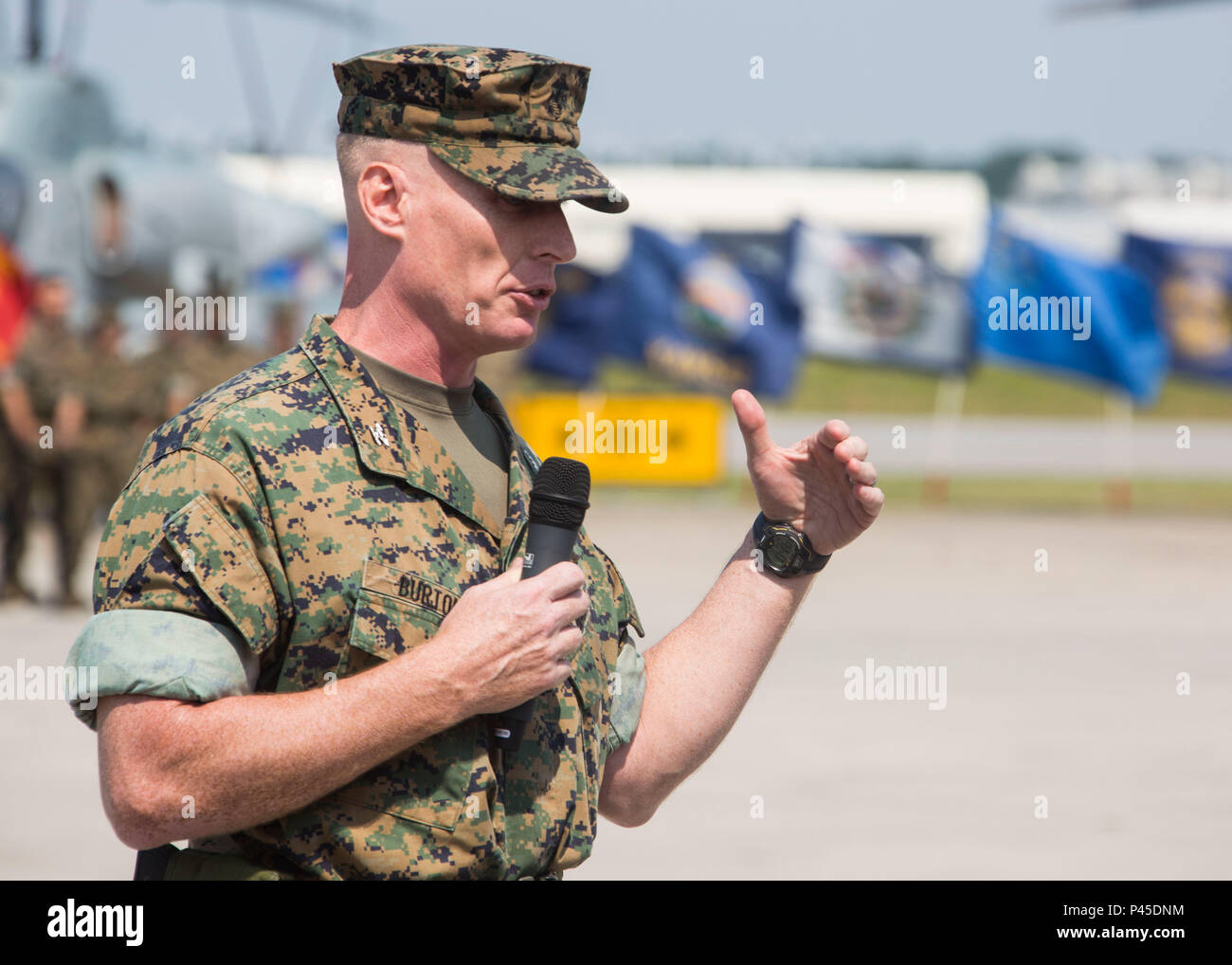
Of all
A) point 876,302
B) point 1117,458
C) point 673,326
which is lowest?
point 1117,458

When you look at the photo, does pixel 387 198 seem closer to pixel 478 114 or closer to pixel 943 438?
pixel 478 114

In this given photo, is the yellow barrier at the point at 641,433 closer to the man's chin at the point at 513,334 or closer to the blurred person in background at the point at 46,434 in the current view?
the blurred person in background at the point at 46,434

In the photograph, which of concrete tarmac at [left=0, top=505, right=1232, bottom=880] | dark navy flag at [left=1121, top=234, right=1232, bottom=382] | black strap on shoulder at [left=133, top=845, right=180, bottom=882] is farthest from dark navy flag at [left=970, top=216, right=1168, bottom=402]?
black strap on shoulder at [left=133, top=845, right=180, bottom=882]

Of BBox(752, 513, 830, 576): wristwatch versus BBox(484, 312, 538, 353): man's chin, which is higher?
BBox(484, 312, 538, 353): man's chin

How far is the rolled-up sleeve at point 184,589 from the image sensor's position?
1755 mm

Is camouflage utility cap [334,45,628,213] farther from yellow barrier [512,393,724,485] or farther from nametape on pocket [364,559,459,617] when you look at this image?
yellow barrier [512,393,724,485]

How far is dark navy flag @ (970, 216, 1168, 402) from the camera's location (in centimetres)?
1797

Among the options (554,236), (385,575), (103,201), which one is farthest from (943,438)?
(385,575)

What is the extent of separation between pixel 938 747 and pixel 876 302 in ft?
42.4

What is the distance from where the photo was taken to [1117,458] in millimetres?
24406

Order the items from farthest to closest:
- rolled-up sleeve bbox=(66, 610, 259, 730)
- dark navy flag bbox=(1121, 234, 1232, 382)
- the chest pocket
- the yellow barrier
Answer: dark navy flag bbox=(1121, 234, 1232, 382) → the yellow barrier → the chest pocket → rolled-up sleeve bbox=(66, 610, 259, 730)

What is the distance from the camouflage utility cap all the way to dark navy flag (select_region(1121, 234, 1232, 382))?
1882 cm

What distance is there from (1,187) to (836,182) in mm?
59714

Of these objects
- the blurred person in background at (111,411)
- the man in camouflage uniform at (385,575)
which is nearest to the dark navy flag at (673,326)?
the blurred person in background at (111,411)
